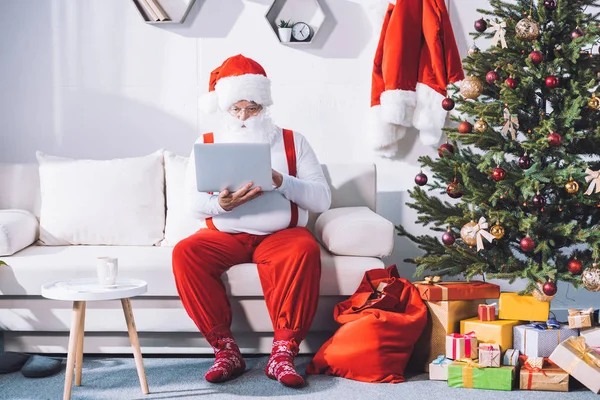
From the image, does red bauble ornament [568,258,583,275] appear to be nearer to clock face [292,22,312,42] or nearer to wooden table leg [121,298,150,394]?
wooden table leg [121,298,150,394]

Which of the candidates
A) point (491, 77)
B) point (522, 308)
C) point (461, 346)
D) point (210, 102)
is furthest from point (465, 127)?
point (210, 102)

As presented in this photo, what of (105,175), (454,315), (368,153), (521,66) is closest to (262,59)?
(368,153)

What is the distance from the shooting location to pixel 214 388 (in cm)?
242

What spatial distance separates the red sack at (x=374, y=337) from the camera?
2494 mm

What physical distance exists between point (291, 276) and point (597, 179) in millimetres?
1099

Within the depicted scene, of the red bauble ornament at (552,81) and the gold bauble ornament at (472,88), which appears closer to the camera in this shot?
the red bauble ornament at (552,81)

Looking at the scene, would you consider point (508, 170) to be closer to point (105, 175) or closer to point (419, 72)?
point (419, 72)

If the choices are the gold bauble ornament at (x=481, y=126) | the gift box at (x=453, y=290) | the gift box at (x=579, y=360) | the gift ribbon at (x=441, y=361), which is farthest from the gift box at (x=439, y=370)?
the gold bauble ornament at (x=481, y=126)

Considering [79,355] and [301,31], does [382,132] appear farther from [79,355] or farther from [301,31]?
[79,355]

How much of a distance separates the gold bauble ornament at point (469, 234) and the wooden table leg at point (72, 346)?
1.33 m

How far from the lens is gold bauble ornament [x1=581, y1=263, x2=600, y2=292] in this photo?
246 centimetres

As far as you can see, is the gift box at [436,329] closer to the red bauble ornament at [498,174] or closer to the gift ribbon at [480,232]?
the gift ribbon at [480,232]

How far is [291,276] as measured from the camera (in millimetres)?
2574

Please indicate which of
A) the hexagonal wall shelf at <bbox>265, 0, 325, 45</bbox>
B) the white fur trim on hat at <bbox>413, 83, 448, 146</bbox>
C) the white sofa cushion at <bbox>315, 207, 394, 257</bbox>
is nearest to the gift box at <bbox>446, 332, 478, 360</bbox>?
the white sofa cushion at <bbox>315, 207, 394, 257</bbox>
